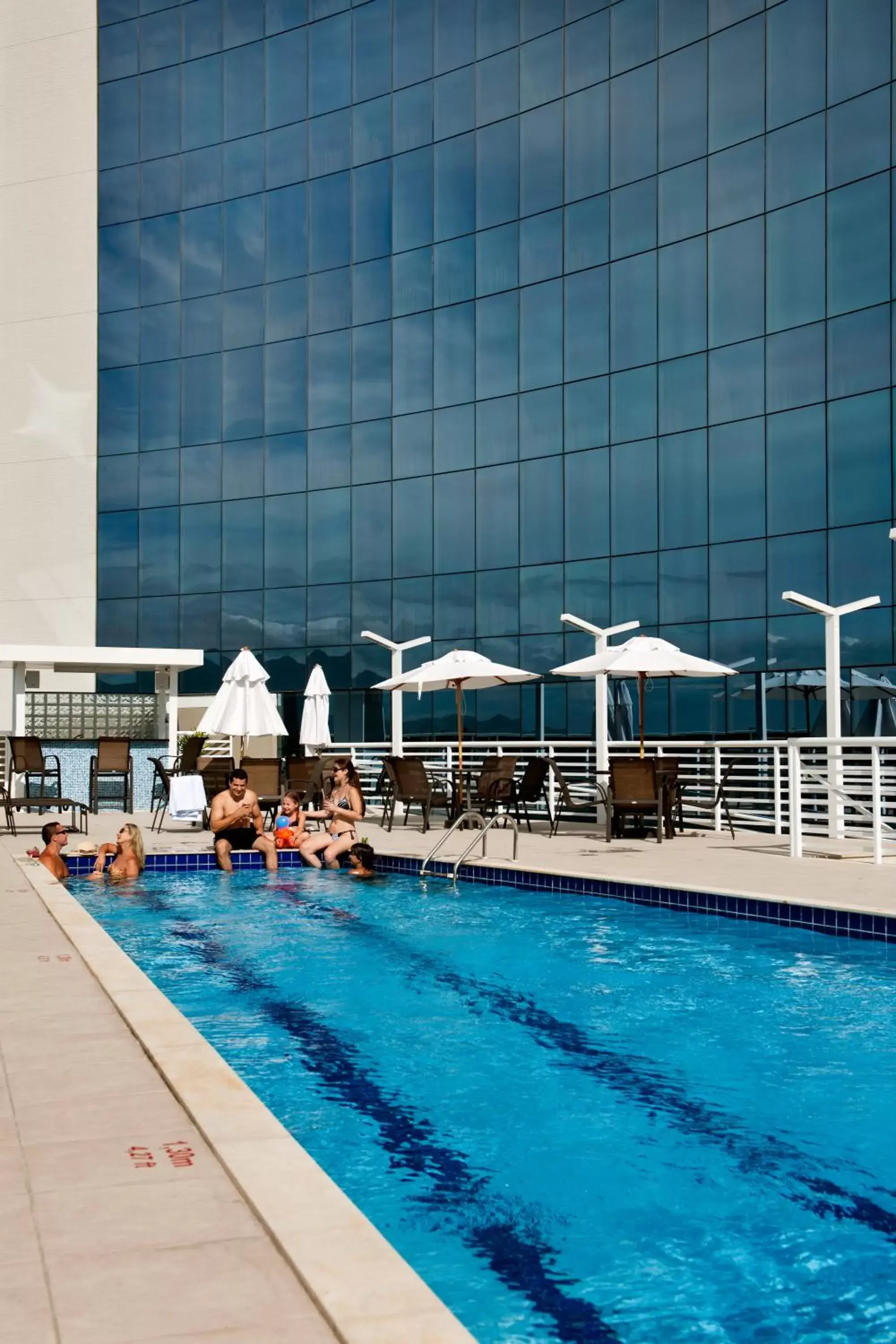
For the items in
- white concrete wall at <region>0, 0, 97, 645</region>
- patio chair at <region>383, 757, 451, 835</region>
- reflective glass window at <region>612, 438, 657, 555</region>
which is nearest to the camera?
patio chair at <region>383, 757, 451, 835</region>

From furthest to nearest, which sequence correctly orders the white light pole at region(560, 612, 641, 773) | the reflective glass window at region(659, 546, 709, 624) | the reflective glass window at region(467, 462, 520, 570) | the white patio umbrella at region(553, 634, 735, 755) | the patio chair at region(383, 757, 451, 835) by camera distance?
the reflective glass window at region(467, 462, 520, 570), the reflective glass window at region(659, 546, 709, 624), the white light pole at region(560, 612, 641, 773), the patio chair at region(383, 757, 451, 835), the white patio umbrella at region(553, 634, 735, 755)

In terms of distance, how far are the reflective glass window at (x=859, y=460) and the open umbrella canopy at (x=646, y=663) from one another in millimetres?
6989

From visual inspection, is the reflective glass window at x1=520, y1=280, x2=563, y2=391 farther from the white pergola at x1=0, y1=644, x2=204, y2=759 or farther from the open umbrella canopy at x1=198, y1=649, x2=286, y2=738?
the open umbrella canopy at x1=198, y1=649, x2=286, y2=738

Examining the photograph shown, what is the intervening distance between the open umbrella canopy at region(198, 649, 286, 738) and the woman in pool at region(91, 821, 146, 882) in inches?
279

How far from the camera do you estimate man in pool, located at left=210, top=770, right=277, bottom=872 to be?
41.1 feet

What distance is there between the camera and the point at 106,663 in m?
23.8

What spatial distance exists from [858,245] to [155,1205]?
21412mm

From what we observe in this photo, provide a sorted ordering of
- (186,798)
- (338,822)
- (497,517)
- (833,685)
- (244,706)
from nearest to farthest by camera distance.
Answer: (338,822) → (833,685) → (186,798) → (244,706) → (497,517)

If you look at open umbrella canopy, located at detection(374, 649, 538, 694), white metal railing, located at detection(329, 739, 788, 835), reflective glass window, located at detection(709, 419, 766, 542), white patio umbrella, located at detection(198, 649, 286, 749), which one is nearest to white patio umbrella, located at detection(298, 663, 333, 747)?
white metal railing, located at detection(329, 739, 788, 835)

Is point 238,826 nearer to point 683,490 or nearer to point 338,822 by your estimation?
point 338,822

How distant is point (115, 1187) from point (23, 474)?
31.4 m

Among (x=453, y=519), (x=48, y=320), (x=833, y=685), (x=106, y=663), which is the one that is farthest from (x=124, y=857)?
(x=48, y=320)

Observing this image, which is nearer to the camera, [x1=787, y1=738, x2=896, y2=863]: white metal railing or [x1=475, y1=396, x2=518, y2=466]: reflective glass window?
[x1=787, y1=738, x2=896, y2=863]: white metal railing

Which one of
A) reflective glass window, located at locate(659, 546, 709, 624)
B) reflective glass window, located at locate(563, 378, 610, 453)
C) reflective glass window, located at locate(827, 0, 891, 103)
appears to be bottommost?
reflective glass window, located at locate(659, 546, 709, 624)
